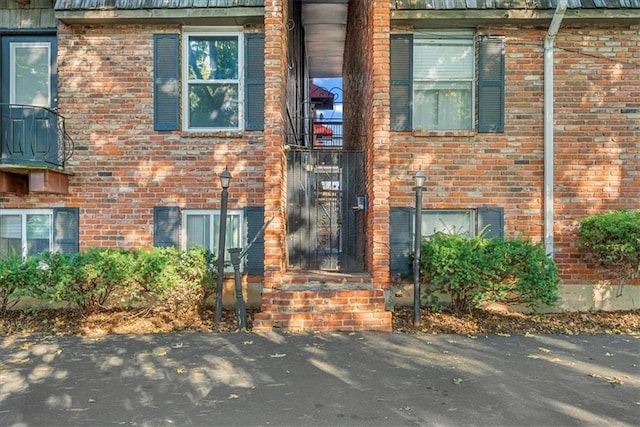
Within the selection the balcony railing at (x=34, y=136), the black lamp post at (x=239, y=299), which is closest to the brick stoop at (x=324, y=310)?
the black lamp post at (x=239, y=299)

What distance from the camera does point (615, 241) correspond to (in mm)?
6512

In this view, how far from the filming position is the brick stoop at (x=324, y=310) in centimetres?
601

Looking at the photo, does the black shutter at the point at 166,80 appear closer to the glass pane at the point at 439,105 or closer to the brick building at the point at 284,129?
the brick building at the point at 284,129

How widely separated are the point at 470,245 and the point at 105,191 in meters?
5.56

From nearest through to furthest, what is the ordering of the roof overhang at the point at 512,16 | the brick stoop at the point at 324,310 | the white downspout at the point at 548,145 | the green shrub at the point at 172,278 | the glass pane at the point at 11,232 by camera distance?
1. the brick stoop at the point at 324,310
2. the green shrub at the point at 172,278
3. the roof overhang at the point at 512,16
4. the white downspout at the point at 548,145
5. the glass pane at the point at 11,232

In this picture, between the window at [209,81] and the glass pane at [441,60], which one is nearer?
the window at [209,81]

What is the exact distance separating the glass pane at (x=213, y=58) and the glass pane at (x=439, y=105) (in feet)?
9.85

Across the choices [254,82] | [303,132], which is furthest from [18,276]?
[303,132]

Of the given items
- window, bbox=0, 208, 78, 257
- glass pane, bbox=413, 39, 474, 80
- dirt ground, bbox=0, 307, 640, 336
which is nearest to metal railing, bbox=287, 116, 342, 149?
glass pane, bbox=413, 39, 474, 80

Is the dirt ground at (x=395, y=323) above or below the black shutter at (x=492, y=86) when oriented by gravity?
below

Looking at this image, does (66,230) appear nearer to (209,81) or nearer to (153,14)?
(209,81)

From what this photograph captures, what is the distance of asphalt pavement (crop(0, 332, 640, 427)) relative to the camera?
365cm

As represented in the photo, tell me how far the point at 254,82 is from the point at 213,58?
2.74 ft

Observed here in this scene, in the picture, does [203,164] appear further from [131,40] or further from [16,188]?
[16,188]
